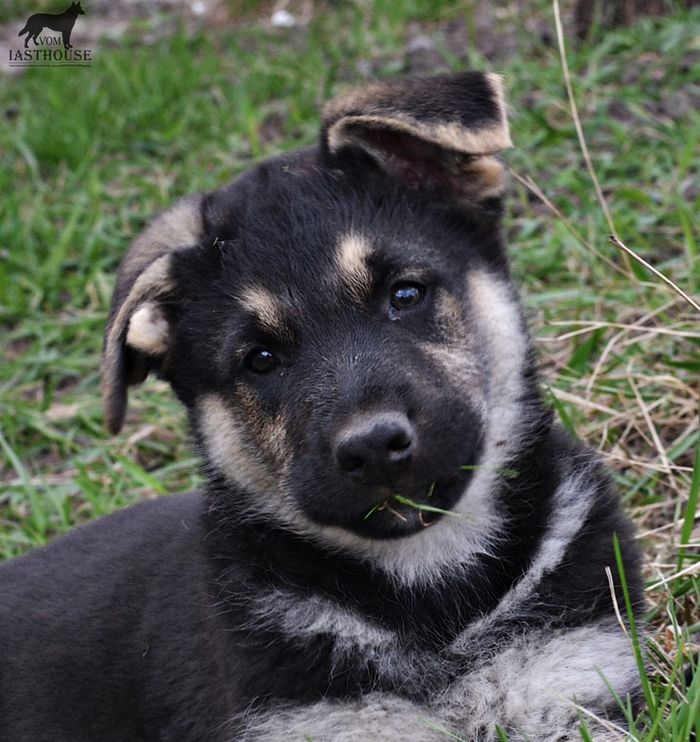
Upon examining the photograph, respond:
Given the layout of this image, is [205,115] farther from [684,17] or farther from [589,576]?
[589,576]

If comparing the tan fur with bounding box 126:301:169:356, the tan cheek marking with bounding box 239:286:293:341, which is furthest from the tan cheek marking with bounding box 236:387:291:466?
the tan fur with bounding box 126:301:169:356

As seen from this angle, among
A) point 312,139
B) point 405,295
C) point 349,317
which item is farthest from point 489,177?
point 312,139

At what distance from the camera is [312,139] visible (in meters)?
7.40

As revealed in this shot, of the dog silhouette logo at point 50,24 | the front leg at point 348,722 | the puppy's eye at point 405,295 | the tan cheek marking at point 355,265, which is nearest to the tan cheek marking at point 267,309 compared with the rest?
the tan cheek marking at point 355,265

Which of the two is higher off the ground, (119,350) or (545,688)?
(119,350)

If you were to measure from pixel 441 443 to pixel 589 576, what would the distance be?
0.58m

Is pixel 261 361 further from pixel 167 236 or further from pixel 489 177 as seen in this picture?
pixel 489 177

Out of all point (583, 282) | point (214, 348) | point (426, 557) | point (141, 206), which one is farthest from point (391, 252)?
point (141, 206)

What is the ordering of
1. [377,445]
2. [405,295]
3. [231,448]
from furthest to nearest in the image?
[231,448] → [405,295] → [377,445]

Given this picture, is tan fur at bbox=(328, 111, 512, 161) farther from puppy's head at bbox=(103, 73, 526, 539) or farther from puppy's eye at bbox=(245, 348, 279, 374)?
puppy's eye at bbox=(245, 348, 279, 374)

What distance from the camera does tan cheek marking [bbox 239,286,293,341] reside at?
3.39 m

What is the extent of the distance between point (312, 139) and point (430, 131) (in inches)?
163

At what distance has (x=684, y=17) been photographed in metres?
7.60

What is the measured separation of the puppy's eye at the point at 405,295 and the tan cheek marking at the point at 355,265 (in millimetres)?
97
